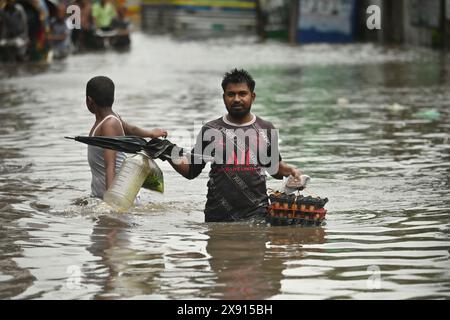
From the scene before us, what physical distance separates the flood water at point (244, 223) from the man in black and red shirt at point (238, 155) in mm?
201

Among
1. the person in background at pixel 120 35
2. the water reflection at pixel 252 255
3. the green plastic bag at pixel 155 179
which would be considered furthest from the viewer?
the person in background at pixel 120 35

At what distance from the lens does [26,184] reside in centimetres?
1153

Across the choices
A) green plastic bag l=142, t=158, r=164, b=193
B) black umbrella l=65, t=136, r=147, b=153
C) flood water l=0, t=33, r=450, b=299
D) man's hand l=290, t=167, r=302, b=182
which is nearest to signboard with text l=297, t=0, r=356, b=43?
flood water l=0, t=33, r=450, b=299

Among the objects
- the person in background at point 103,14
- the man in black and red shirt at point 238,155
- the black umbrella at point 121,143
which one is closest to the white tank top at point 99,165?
the black umbrella at point 121,143

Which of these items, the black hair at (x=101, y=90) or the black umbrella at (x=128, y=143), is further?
the black hair at (x=101, y=90)

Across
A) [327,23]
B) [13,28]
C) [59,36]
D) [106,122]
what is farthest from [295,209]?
[327,23]

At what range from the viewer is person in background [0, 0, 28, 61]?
3048 cm

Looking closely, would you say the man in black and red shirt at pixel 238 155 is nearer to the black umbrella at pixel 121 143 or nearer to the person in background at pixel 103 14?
the black umbrella at pixel 121 143

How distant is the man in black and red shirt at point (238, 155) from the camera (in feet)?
28.8

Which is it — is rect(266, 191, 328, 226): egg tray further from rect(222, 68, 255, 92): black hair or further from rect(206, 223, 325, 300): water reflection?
rect(222, 68, 255, 92): black hair

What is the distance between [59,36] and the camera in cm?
3353

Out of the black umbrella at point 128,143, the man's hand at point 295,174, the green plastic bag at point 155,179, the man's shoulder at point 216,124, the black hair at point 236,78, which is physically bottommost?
the green plastic bag at point 155,179

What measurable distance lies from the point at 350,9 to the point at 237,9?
9911 mm

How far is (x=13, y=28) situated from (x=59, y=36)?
10.2 feet
